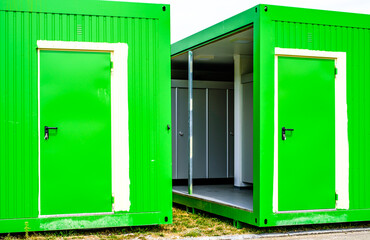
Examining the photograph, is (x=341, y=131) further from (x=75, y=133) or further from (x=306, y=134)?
(x=75, y=133)

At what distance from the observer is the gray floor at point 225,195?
7.59 meters

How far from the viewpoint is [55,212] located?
6434mm

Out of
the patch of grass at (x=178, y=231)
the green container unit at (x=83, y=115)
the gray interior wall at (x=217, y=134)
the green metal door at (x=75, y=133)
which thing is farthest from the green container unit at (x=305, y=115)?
the gray interior wall at (x=217, y=134)

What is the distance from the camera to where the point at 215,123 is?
1120 centimetres

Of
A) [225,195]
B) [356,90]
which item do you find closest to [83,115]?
[225,195]

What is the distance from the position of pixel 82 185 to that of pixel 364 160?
3934mm

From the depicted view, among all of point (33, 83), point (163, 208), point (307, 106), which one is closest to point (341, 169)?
point (307, 106)

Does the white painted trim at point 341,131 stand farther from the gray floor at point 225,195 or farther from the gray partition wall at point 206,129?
the gray partition wall at point 206,129

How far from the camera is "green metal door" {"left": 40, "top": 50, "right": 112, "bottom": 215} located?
6.44 m

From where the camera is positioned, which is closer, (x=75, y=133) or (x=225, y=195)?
(x=75, y=133)

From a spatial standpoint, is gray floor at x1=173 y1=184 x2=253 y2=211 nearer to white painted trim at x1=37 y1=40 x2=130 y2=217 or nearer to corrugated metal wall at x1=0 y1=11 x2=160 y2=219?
corrugated metal wall at x1=0 y1=11 x2=160 y2=219

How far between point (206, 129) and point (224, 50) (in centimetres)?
263

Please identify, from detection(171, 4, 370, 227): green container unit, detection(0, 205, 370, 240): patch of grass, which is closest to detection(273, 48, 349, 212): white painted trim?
detection(171, 4, 370, 227): green container unit

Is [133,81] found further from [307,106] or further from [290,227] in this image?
[290,227]
